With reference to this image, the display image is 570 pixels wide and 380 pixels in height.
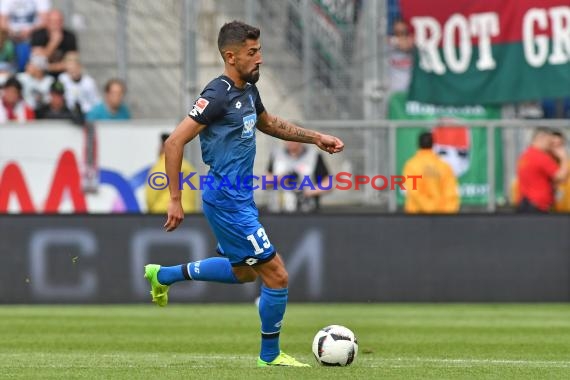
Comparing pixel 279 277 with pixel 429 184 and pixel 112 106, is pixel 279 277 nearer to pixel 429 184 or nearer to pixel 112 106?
pixel 429 184

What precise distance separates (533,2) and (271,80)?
377 cm

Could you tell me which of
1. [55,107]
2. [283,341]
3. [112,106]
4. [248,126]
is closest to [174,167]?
[248,126]

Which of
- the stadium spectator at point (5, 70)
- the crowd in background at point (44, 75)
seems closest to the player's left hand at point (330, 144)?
the crowd in background at point (44, 75)

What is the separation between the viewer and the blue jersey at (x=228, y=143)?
903cm

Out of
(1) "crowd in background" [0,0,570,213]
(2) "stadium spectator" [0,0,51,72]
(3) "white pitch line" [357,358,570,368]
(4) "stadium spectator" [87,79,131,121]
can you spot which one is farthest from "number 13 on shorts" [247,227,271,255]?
(2) "stadium spectator" [0,0,51,72]

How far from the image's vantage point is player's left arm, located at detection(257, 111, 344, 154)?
379 inches

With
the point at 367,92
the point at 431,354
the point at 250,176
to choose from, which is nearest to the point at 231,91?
the point at 250,176

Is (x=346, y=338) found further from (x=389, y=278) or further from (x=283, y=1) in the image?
(x=283, y=1)

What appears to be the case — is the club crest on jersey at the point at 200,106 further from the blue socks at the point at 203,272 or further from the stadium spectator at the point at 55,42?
the stadium spectator at the point at 55,42

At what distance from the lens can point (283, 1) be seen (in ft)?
62.3

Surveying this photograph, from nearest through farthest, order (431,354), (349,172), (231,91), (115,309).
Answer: (231,91) → (431,354) → (115,309) → (349,172)

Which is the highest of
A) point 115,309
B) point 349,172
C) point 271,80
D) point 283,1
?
point 283,1

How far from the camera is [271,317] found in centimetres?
922

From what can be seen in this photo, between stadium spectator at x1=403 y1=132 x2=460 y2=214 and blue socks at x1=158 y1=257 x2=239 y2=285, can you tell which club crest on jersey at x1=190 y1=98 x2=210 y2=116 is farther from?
stadium spectator at x1=403 y1=132 x2=460 y2=214
